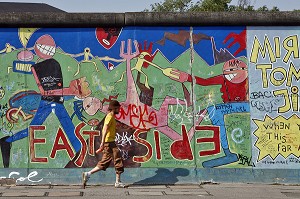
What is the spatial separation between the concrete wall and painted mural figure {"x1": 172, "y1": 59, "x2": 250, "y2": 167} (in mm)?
21

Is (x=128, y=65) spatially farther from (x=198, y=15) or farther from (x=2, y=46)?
(x=2, y=46)

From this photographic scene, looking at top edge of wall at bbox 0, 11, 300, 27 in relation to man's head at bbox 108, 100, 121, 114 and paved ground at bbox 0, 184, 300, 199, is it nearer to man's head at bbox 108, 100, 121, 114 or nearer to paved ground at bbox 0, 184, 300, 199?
man's head at bbox 108, 100, 121, 114

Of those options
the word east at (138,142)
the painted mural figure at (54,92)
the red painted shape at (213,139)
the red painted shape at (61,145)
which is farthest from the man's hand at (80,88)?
the red painted shape at (213,139)

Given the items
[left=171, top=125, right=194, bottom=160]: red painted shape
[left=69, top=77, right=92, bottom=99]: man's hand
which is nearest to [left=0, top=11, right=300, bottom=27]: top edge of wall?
[left=69, top=77, right=92, bottom=99]: man's hand

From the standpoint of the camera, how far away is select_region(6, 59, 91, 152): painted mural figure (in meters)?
11.2

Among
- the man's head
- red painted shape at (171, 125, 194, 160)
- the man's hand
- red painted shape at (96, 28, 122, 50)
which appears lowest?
red painted shape at (171, 125, 194, 160)

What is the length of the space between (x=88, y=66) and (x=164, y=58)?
1.60 m

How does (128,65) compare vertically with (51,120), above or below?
above

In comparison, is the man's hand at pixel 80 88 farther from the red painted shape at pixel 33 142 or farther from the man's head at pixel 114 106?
the red painted shape at pixel 33 142

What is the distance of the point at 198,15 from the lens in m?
11.3

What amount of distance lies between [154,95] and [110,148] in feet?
4.94

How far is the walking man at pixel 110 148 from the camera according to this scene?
10492 mm

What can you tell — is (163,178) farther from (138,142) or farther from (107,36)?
(107,36)

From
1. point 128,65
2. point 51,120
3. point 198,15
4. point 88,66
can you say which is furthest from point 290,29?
point 51,120
